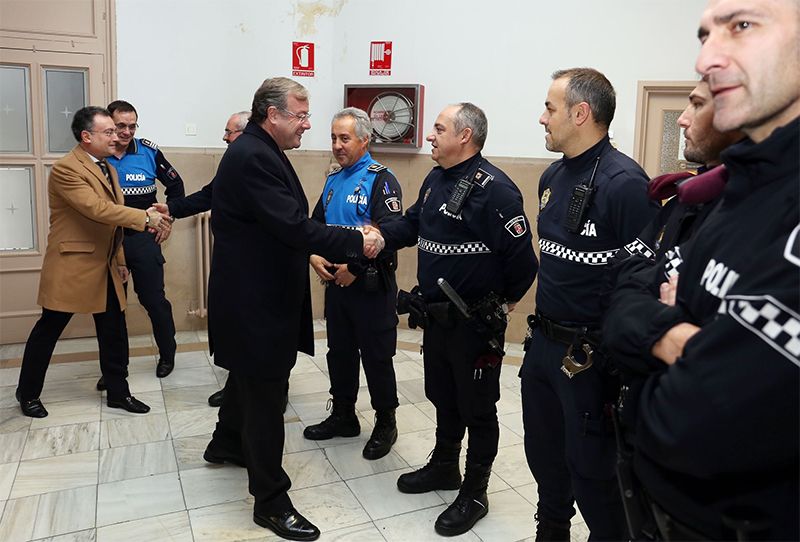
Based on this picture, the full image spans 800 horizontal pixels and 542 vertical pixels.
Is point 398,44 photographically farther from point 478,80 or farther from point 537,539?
point 537,539

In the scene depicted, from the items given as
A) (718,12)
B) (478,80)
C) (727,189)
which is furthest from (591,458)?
(478,80)

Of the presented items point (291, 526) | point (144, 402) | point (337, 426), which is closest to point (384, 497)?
point (291, 526)

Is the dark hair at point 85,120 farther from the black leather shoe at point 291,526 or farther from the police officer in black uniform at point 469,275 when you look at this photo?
the black leather shoe at point 291,526

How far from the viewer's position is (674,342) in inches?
42.9

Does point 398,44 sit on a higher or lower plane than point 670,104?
higher

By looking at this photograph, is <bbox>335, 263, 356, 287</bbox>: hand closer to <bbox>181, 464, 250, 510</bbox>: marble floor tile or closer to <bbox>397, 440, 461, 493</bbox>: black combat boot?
<bbox>397, 440, 461, 493</bbox>: black combat boot

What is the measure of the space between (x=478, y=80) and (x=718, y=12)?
423cm

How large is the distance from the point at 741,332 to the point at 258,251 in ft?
5.90

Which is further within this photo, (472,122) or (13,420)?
(13,420)

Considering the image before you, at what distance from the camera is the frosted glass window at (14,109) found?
4.60 metres

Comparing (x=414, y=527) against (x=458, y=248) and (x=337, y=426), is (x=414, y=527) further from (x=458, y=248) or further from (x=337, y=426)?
(x=458, y=248)

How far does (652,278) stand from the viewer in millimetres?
1360

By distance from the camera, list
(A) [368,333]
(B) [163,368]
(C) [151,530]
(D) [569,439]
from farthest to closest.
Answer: (B) [163,368]
(A) [368,333]
(C) [151,530]
(D) [569,439]

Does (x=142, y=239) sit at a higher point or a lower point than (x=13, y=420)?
higher
